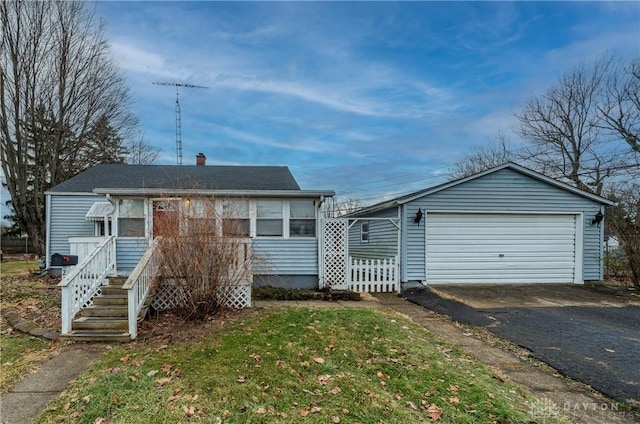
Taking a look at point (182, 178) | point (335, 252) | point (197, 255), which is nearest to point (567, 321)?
point (335, 252)

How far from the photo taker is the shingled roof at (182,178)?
11898 mm

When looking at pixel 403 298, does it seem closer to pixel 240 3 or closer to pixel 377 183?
pixel 240 3

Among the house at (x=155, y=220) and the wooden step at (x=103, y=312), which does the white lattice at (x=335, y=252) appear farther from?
the wooden step at (x=103, y=312)

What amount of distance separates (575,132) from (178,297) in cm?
2377

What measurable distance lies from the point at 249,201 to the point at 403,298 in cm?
510

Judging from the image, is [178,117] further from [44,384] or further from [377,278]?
[44,384]

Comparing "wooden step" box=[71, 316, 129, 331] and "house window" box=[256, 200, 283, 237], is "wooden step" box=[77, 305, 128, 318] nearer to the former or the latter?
"wooden step" box=[71, 316, 129, 331]

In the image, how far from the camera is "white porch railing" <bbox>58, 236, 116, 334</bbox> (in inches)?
216

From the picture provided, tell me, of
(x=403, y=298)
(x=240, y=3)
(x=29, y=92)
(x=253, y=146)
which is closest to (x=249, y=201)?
(x=403, y=298)

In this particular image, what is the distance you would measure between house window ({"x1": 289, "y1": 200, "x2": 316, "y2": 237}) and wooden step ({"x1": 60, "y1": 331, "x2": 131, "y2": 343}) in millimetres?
5221

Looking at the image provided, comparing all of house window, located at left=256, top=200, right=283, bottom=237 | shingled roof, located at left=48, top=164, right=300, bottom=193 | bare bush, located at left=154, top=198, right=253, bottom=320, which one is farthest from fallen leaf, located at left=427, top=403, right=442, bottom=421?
shingled roof, located at left=48, top=164, right=300, bottom=193

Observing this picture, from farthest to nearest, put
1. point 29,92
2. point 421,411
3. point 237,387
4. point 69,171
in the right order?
point 69,171
point 29,92
point 237,387
point 421,411

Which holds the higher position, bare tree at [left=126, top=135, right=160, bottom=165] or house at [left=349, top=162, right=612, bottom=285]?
bare tree at [left=126, top=135, right=160, bottom=165]

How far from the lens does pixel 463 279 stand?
414 inches
